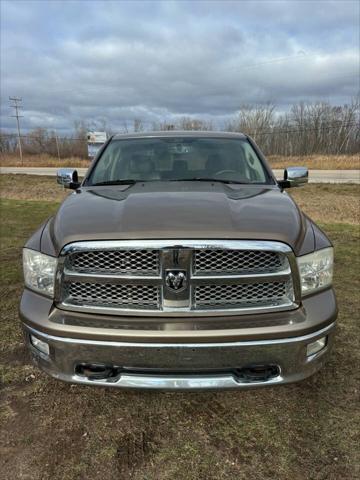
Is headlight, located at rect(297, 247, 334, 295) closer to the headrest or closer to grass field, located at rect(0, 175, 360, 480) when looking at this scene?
grass field, located at rect(0, 175, 360, 480)

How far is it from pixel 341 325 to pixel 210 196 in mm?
2017

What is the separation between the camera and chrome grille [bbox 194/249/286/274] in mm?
2092

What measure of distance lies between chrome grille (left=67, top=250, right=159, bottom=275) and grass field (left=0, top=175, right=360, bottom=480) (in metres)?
1.02

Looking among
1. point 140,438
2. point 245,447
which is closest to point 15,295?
point 140,438

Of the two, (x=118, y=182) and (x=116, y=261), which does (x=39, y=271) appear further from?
(x=118, y=182)

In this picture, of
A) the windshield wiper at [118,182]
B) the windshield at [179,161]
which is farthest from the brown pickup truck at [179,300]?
the windshield at [179,161]

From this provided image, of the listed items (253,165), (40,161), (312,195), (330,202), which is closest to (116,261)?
(253,165)

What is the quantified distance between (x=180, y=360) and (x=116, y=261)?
607mm

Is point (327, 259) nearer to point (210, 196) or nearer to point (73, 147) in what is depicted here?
point (210, 196)

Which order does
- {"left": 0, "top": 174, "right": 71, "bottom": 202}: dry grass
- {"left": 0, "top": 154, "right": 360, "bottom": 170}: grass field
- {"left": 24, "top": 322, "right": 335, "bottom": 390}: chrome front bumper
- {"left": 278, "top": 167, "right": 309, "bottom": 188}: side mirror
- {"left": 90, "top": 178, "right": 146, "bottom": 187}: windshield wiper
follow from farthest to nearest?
{"left": 0, "top": 154, "right": 360, "bottom": 170}: grass field
{"left": 0, "top": 174, "right": 71, "bottom": 202}: dry grass
{"left": 278, "top": 167, "right": 309, "bottom": 188}: side mirror
{"left": 90, "top": 178, "right": 146, "bottom": 187}: windshield wiper
{"left": 24, "top": 322, "right": 335, "bottom": 390}: chrome front bumper

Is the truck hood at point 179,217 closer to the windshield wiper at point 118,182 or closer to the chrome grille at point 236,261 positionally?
the chrome grille at point 236,261

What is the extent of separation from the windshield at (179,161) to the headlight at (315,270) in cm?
125

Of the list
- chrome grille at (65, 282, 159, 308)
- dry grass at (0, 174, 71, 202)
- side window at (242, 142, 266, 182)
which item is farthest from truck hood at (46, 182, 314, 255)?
dry grass at (0, 174, 71, 202)

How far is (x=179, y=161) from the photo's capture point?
3.66 meters
